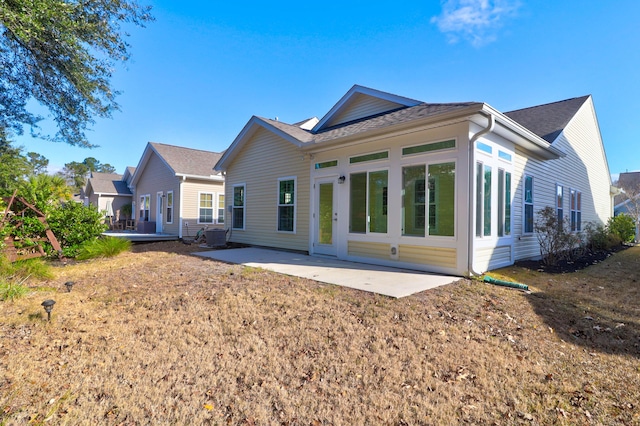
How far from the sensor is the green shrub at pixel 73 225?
26.1 feet

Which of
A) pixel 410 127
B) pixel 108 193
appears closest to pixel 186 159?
pixel 108 193

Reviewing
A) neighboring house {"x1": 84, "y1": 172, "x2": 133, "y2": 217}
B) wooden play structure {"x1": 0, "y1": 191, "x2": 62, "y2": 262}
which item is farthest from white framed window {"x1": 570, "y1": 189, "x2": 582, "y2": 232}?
neighboring house {"x1": 84, "y1": 172, "x2": 133, "y2": 217}

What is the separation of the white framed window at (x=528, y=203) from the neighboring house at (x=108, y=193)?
83.2ft

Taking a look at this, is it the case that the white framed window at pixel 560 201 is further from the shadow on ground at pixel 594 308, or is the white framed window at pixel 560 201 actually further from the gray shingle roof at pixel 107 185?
the gray shingle roof at pixel 107 185

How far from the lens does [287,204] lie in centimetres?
1025

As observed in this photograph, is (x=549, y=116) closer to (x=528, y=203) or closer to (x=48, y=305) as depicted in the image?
(x=528, y=203)

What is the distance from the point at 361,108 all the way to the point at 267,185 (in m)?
4.08

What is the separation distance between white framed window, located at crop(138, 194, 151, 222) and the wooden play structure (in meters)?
11.8

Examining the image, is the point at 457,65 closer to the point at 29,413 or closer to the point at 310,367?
the point at 310,367

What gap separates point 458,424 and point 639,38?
1334cm

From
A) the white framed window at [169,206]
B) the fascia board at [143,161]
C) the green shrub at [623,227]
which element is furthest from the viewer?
the fascia board at [143,161]

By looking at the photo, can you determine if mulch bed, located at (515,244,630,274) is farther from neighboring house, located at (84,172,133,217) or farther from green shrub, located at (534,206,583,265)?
neighboring house, located at (84,172,133,217)

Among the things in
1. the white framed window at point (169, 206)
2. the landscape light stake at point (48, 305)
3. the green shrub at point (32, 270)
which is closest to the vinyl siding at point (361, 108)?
the green shrub at point (32, 270)

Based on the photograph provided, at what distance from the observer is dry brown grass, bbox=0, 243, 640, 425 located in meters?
2.23
